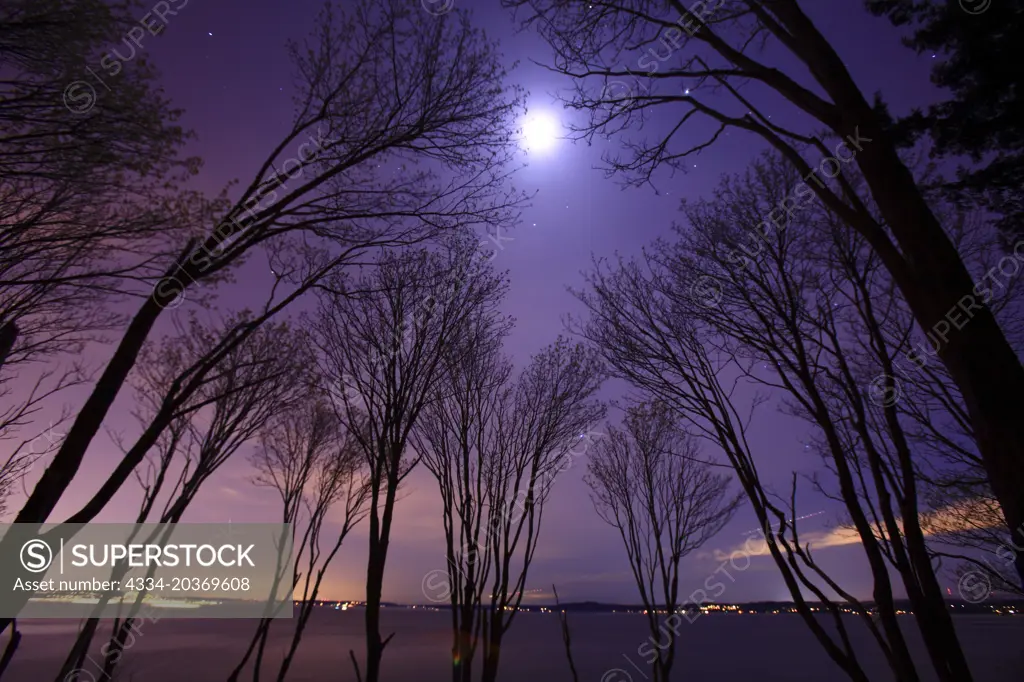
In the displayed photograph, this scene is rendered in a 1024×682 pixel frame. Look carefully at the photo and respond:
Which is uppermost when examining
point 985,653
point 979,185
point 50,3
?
point 979,185

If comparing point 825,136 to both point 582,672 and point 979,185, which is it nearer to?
point 979,185

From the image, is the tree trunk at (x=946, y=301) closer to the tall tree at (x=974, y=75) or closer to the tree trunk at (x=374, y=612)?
the tall tree at (x=974, y=75)

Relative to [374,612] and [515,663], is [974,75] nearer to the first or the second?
[374,612]

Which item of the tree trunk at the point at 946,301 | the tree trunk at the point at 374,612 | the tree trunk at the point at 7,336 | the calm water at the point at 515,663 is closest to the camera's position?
the tree trunk at the point at 946,301

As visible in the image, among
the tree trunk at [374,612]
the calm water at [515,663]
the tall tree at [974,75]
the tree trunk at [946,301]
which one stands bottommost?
the calm water at [515,663]

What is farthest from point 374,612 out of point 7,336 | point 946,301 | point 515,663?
point 515,663

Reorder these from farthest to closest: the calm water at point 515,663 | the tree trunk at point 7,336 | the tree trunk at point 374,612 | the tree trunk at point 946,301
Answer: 1. the calm water at point 515,663
2. the tree trunk at point 374,612
3. the tree trunk at point 7,336
4. the tree trunk at point 946,301

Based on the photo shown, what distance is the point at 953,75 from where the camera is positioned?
636 centimetres

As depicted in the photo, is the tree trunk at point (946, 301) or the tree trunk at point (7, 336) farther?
the tree trunk at point (7, 336)

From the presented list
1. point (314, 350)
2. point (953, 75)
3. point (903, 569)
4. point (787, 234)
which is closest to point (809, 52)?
point (787, 234)

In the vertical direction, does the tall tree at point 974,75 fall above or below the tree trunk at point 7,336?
above

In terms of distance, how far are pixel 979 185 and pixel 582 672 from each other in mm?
69853

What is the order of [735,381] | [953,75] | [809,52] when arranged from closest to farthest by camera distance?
[809,52], [735,381], [953,75]

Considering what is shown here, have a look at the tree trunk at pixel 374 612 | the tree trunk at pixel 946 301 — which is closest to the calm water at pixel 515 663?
the tree trunk at pixel 374 612
